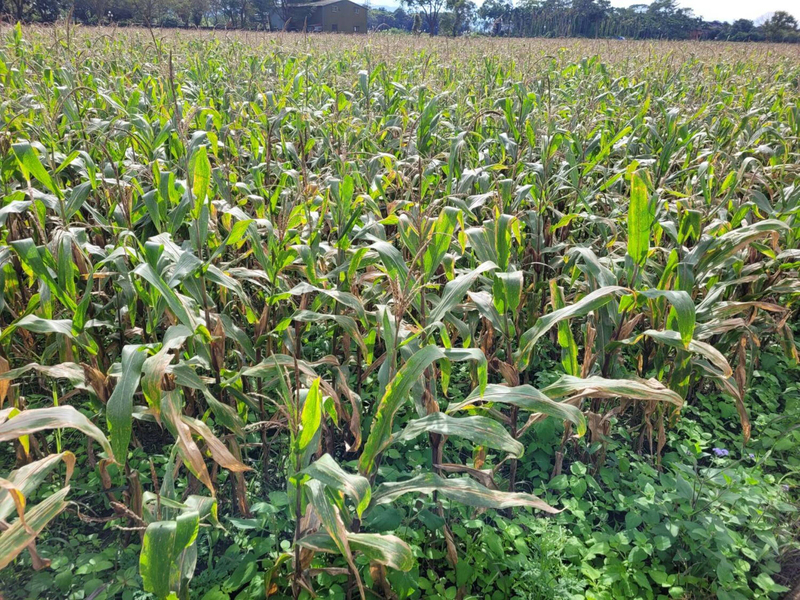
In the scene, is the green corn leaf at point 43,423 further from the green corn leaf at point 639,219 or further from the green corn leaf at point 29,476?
the green corn leaf at point 639,219

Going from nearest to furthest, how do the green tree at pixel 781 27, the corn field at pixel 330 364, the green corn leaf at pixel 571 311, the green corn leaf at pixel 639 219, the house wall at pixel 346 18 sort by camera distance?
the corn field at pixel 330 364
the green corn leaf at pixel 571 311
the green corn leaf at pixel 639 219
the green tree at pixel 781 27
the house wall at pixel 346 18

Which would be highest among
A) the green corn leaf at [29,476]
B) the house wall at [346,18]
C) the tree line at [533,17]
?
the house wall at [346,18]

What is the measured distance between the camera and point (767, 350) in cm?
233

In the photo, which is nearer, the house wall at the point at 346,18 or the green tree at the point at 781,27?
the green tree at the point at 781,27

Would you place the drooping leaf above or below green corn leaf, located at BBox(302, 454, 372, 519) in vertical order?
above

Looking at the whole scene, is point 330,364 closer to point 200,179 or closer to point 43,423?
point 200,179

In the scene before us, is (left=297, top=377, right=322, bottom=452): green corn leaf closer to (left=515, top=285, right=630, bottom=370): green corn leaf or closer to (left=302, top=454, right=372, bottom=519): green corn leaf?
(left=302, top=454, right=372, bottom=519): green corn leaf

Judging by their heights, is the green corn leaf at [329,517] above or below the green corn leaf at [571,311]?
below

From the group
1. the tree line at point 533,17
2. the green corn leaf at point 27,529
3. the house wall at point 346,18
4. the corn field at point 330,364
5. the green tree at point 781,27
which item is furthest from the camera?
the house wall at point 346,18

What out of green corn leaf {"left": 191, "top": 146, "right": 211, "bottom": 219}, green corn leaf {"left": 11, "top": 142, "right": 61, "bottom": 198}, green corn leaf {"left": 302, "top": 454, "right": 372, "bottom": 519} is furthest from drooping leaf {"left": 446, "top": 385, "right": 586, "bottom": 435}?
green corn leaf {"left": 11, "top": 142, "right": 61, "bottom": 198}

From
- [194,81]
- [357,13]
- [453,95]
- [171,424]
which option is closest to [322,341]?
[171,424]

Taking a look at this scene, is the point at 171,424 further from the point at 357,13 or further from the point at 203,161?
the point at 357,13

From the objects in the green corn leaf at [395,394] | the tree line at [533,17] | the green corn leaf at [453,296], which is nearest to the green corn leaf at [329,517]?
the green corn leaf at [395,394]

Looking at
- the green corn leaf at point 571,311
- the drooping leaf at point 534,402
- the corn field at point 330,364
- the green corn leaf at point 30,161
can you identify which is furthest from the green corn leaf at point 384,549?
the green corn leaf at point 30,161
